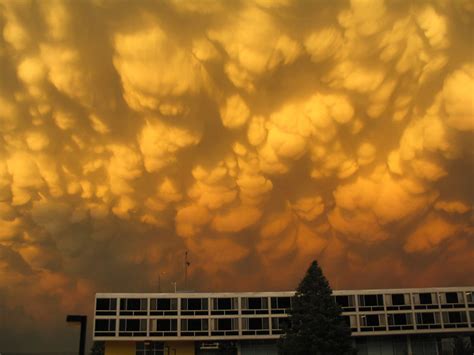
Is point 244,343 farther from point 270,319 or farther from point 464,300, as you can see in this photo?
point 464,300

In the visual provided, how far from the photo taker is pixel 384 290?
291 feet

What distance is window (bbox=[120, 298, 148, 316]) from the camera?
8481 cm

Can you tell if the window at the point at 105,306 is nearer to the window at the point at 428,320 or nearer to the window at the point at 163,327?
the window at the point at 163,327

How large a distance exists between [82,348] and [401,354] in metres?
60.0

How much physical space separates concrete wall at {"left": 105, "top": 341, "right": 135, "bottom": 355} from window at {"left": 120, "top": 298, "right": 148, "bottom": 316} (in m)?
4.55

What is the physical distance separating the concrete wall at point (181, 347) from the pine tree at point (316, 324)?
24.1 metres

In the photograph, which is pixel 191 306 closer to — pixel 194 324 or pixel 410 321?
pixel 194 324

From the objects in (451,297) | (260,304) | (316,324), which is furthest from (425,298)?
(316,324)

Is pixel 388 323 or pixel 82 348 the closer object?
pixel 82 348

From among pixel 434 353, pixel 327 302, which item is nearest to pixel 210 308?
pixel 327 302

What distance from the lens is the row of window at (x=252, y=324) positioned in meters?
84.2

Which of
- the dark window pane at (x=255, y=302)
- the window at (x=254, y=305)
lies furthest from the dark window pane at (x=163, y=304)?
the dark window pane at (x=255, y=302)

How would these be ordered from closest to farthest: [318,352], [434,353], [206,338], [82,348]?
[82,348]
[318,352]
[206,338]
[434,353]

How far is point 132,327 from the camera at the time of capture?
84375 millimetres
